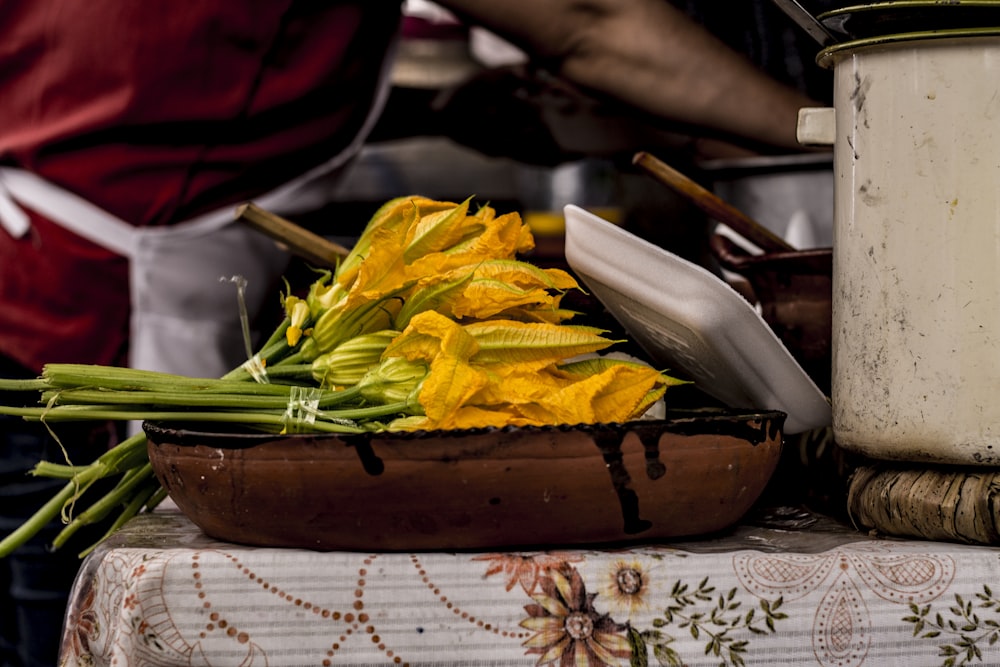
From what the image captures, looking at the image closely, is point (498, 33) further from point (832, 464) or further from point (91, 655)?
point (91, 655)

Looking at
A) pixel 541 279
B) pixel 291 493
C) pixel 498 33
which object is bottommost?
pixel 291 493

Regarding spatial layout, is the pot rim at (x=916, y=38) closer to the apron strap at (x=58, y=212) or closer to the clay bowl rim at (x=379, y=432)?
the clay bowl rim at (x=379, y=432)

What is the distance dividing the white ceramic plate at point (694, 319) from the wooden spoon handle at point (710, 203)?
142 millimetres

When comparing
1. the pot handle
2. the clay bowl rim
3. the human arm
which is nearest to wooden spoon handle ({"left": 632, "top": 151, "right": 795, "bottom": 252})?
the pot handle

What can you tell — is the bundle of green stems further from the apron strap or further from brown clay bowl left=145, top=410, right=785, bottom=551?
the apron strap

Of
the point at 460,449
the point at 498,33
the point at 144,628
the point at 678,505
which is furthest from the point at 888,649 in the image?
the point at 498,33

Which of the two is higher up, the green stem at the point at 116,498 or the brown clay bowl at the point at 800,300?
the brown clay bowl at the point at 800,300

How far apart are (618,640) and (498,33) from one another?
3.66 ft

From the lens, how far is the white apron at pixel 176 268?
1.51 meters

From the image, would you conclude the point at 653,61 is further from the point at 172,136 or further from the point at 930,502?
the point at 930,502

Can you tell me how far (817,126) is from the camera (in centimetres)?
78

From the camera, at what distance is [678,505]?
67cm

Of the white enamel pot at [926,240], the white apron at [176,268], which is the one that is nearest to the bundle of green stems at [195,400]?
the white enamel pot at [926,240]

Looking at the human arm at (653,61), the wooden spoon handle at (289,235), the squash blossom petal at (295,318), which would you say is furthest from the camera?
the human arm at (653,61)
